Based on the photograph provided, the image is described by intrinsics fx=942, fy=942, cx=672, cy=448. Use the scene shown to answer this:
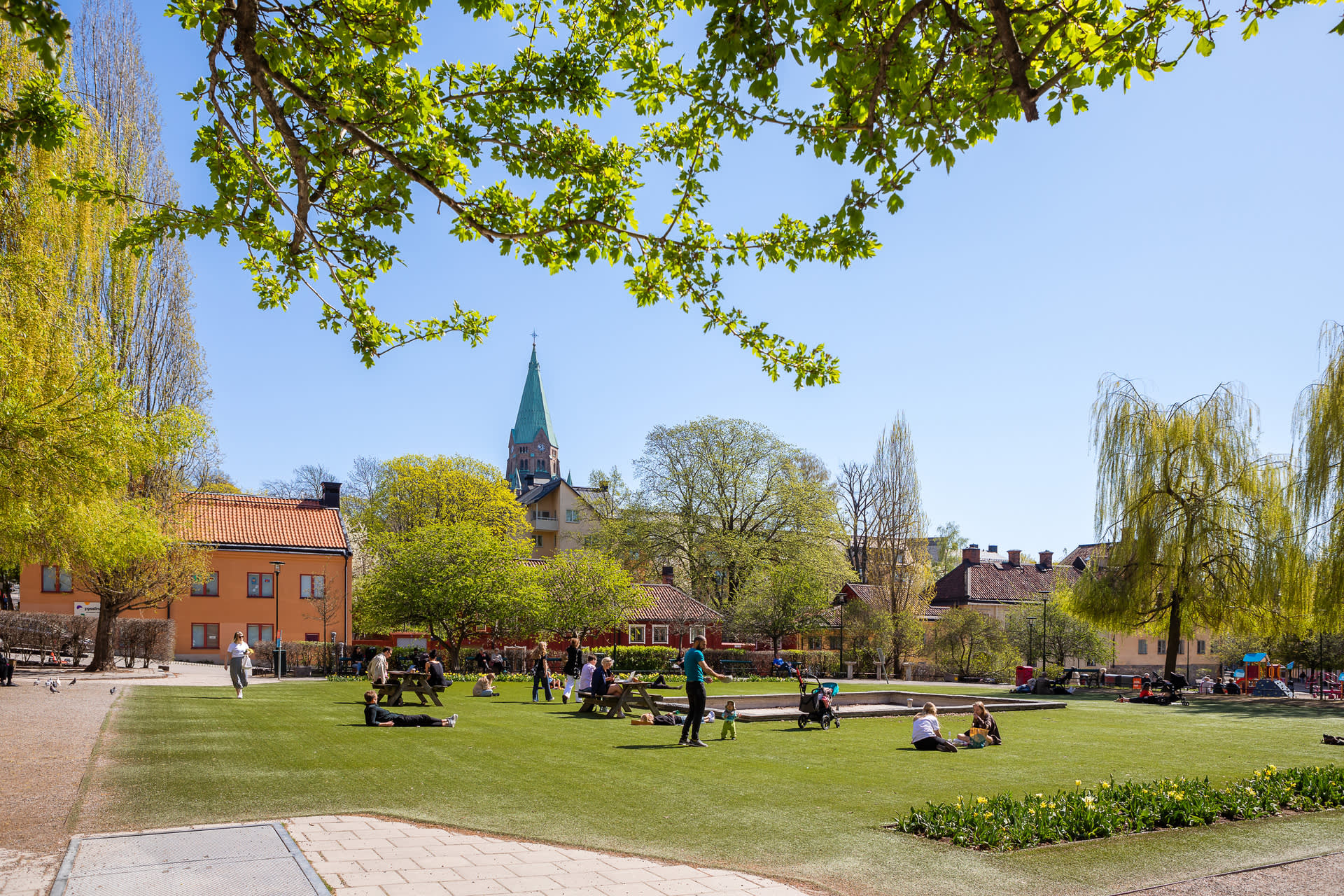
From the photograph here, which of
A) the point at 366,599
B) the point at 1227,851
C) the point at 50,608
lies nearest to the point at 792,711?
the point at 1227,851

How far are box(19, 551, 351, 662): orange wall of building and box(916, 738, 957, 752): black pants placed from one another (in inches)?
1542

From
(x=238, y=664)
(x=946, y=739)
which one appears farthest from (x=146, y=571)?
(x=946, y=739)

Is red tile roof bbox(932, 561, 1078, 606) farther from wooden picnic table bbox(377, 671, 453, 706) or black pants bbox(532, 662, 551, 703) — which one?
wooden picnic table bbox(377, 671, 453, 706)

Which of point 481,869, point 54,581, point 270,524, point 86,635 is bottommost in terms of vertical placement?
point 86,635

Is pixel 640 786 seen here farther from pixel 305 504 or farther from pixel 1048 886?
pixel 305 504

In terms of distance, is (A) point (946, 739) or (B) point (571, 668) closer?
(A) point (946, 739)

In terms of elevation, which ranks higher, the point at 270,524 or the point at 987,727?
the point at 270,524

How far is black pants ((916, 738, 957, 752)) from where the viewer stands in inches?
573

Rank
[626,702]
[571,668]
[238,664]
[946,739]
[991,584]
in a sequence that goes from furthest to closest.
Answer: [991,584] < [571,668] < [238,664] < [626,702] < [946,739]

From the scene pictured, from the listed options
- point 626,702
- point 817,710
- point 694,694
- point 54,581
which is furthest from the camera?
point 54,581

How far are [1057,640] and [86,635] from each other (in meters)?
44.5

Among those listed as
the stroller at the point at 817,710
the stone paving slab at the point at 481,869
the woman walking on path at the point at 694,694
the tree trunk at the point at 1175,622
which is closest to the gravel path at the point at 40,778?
the stone paving slab at the point at 481,869

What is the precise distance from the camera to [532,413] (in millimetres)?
143375

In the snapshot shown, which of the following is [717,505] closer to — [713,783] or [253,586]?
[253,586]
